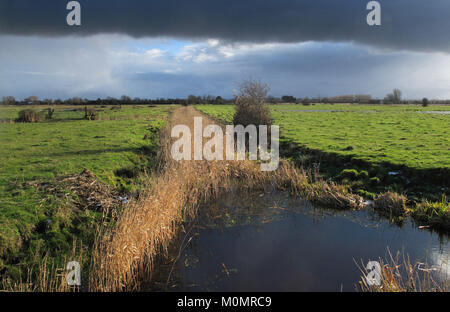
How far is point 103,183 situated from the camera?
1274 centimetres

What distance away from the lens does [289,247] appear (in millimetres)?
9719

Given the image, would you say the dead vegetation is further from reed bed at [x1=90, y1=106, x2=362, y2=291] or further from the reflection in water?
the reflection in water

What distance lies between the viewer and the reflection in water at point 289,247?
789 cm

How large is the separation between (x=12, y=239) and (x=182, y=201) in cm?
587

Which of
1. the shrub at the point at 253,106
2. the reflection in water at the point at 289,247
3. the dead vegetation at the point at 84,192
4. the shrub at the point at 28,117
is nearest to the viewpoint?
the reflection in water at the point at 289,247

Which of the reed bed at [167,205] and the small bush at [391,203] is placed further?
the small bush at [391,203]

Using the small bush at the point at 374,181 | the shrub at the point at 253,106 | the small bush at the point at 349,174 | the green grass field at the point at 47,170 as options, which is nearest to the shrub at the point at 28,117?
the green grass field at the point at 47,170

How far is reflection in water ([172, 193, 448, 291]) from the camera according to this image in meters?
7.89

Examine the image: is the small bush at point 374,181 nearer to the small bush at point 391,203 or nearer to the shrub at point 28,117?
the small bush at point 391,203

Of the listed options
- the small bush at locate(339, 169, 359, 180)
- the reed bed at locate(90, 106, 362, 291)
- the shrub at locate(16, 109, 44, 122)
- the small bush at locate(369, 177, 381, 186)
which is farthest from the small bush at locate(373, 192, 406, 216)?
the shrub at locate(16, 109, 44, 122)

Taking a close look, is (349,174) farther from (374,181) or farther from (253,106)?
(253,106)

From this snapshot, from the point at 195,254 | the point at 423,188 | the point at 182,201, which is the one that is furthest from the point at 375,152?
the point at 195,254

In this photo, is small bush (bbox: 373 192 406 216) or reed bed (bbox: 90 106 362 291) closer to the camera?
reed bed (bbox: 90 106 362 291)

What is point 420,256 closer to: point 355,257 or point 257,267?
point 355,257
